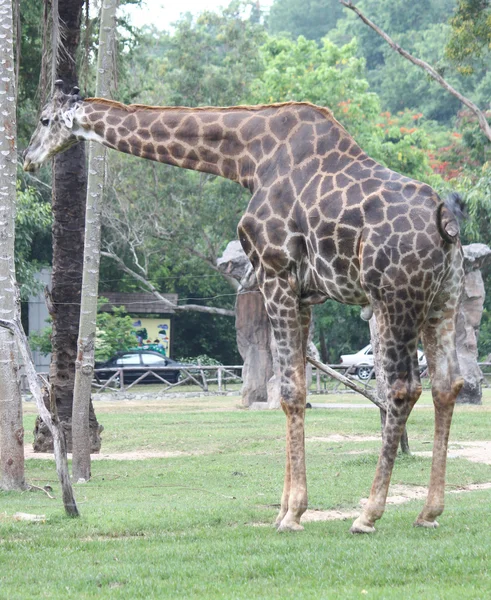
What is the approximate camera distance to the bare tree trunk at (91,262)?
11.5 metres

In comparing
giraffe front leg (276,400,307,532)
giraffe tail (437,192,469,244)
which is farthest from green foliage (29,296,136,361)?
giraffe tail (437,192,469,244)

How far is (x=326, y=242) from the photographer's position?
741cm

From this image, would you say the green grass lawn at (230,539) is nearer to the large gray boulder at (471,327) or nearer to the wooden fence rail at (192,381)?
the large gray boulder at (471,327)

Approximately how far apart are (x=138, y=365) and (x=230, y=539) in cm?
2784

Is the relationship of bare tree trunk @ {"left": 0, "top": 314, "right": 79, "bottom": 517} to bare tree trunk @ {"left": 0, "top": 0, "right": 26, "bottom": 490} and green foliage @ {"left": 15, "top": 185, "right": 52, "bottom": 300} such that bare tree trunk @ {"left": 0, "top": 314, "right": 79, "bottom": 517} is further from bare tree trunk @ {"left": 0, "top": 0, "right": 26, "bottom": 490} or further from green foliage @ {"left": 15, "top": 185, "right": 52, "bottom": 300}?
green foliage @ {"left": 15, "top": 185, "right": 52, "bottom": 300}

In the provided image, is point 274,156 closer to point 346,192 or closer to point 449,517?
point 346,192

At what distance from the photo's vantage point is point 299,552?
6.61 m

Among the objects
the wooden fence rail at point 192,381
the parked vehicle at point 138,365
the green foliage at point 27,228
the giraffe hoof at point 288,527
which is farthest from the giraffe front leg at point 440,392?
the parked vehicle at point 138,365

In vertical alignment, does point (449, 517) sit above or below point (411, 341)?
below

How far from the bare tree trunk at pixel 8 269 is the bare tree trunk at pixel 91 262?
114 cm

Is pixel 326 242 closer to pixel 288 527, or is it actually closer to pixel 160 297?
pixel 288 527

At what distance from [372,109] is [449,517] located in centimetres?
3418

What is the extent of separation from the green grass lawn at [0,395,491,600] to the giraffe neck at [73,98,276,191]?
10.0 ft

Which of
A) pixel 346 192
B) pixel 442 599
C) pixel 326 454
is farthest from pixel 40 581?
pixel 326 454
